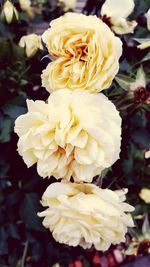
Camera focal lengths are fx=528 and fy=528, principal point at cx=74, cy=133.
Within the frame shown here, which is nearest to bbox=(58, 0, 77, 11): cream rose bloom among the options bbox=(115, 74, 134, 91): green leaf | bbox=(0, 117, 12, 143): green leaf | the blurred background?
the blurred background

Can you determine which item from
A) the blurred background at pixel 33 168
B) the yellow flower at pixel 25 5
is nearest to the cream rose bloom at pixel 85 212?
the blurred background at pixel 33 168

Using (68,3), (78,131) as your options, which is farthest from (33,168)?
(78,131)

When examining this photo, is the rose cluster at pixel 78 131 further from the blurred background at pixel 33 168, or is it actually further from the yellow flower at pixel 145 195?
the yellow flower at pixel 145 195

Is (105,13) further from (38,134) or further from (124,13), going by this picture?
(38,134)

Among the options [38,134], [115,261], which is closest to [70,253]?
[115,261]

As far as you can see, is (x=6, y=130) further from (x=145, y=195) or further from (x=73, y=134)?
(x=73, y=134)
